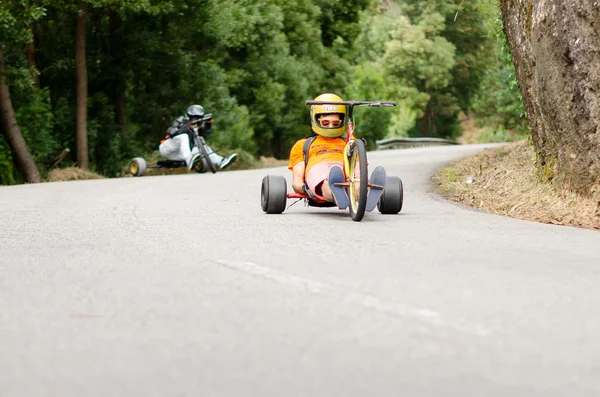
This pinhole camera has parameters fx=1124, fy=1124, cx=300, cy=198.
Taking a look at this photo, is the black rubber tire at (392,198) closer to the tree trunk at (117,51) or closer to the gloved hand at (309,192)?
the gloved hand at (309,192)

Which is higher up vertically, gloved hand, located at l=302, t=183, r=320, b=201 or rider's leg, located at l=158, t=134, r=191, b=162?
gloved hand, located at l=302, t=183, r=320, b=201

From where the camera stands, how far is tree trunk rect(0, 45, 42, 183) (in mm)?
26016

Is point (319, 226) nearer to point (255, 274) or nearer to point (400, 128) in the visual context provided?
point (255, 274)

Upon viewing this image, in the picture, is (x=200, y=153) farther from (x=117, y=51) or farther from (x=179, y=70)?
(x=179, y=70)

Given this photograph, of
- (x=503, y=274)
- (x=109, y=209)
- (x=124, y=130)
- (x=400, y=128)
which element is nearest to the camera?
(x=503, y=274)

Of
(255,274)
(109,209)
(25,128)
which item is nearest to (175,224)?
(109,209)

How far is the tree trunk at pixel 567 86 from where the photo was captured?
12727 mm

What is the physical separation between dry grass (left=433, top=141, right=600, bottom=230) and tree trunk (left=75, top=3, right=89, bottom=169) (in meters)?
12.4

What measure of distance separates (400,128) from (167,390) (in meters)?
78.8

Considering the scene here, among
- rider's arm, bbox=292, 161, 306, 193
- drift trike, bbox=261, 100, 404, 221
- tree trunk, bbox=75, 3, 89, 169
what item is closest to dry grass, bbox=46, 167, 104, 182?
tree trunk, bbox=75, 3, 89, 169

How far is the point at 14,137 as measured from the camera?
26344 mm

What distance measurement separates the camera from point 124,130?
109ft

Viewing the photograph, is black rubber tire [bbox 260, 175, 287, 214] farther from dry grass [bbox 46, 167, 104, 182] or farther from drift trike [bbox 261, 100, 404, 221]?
dry grass [bbox 46, 167, 104, 182]

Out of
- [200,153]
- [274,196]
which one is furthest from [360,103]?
[200,153]
